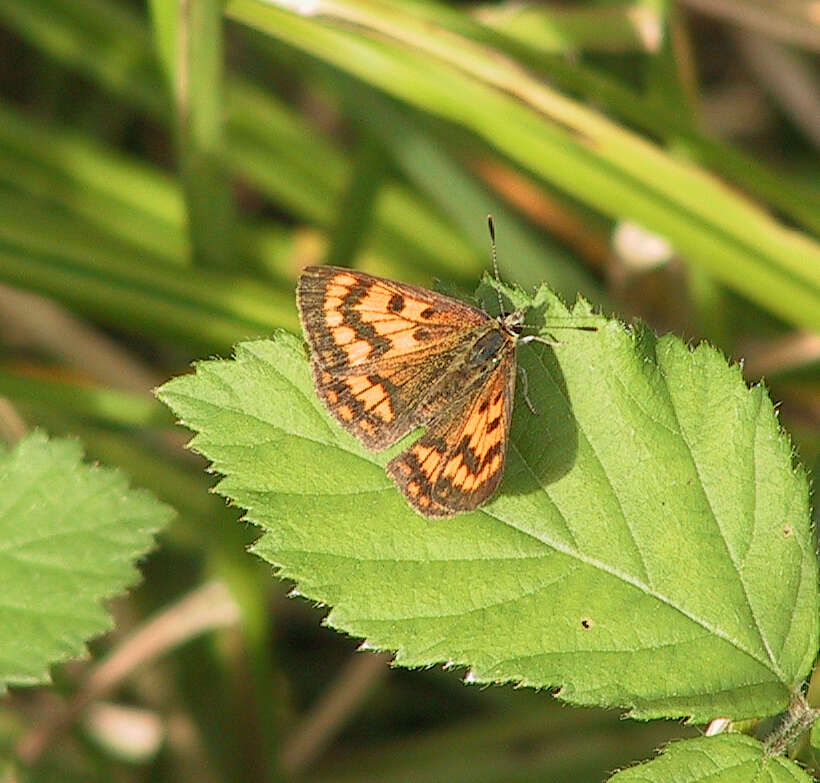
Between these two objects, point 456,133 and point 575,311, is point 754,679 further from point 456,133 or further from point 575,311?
point 456,133

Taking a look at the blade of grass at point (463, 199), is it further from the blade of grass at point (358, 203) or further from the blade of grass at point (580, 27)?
the blade of grass at point (580, 27)

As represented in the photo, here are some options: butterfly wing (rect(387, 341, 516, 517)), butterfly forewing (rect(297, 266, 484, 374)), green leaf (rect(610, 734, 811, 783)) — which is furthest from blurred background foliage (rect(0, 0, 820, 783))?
green leaf (rect(610, 734, 811, 783))

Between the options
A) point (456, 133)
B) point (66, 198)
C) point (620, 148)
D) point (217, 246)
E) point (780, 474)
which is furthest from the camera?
point (66, 198)

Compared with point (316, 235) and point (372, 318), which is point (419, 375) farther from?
point (316, 235)

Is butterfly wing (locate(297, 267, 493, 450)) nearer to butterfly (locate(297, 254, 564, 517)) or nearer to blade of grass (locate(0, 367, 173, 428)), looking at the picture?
butterfly (locate(297, 254, 564, 517))

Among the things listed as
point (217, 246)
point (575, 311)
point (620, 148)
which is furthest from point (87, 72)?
point (575, 311)
